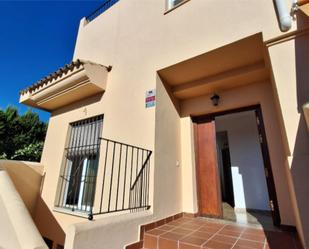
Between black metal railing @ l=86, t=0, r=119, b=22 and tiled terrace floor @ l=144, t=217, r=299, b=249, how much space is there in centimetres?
696

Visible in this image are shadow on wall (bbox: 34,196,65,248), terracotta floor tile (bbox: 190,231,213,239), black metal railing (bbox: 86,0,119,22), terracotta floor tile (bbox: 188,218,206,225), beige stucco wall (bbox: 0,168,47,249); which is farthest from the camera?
black metal railing (bbox: 86,0,119,22)

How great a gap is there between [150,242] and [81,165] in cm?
313

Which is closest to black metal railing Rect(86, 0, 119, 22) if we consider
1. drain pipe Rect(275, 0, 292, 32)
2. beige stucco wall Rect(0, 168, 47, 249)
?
drain pipe Rect(275, 0, 292, 32)

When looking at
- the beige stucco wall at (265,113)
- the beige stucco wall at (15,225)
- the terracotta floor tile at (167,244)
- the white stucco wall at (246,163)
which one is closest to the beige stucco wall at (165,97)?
the beige stucco wall at (265,113)

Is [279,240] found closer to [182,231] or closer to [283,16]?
[182,231]

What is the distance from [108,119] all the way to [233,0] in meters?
3.67

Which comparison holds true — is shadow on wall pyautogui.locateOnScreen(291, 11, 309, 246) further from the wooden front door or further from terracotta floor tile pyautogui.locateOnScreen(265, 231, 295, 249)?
the wooden front door

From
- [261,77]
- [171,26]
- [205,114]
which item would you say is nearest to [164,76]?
[171,26]

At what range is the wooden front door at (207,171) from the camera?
12.5ft

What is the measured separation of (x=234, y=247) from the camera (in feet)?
7.36

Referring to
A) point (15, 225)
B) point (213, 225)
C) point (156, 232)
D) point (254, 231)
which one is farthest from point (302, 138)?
point (15, 225)

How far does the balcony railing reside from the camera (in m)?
3.19

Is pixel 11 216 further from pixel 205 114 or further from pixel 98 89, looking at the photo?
pixel 205 114

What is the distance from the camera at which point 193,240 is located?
7.95 ft
